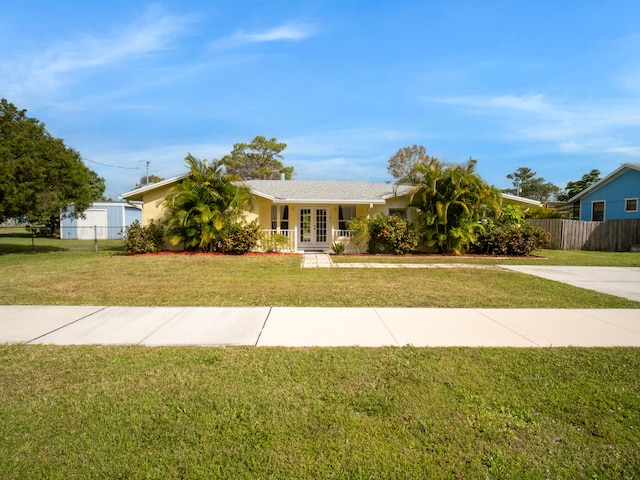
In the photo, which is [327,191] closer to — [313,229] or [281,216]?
[313,229]

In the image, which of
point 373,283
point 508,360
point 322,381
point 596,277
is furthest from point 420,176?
point 322,381

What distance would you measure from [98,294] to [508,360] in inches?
299

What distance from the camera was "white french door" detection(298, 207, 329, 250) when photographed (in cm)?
1775

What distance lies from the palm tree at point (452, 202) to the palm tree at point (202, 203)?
26.5 ft

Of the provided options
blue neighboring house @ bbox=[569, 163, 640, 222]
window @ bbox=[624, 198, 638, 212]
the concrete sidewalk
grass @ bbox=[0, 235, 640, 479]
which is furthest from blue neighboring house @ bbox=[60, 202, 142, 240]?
window @ bbox=[624, 198, 638, 212]

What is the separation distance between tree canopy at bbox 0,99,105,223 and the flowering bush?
13442 millimetres

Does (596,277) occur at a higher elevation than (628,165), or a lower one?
lower

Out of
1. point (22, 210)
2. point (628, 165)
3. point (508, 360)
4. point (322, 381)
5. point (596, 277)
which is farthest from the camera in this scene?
point (628, 165)

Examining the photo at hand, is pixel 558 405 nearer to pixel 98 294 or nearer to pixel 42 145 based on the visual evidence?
pixel 98 294

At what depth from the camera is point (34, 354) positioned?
13.5ft

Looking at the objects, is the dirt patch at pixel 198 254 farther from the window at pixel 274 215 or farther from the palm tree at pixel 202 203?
the window at pixel 274 215

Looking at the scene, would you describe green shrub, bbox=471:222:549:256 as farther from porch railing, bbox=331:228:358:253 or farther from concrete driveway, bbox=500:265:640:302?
porch railing, bbox=331:228:358:253

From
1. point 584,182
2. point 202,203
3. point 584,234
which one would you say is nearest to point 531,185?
point 584,182

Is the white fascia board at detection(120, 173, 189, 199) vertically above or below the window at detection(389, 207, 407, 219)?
above
